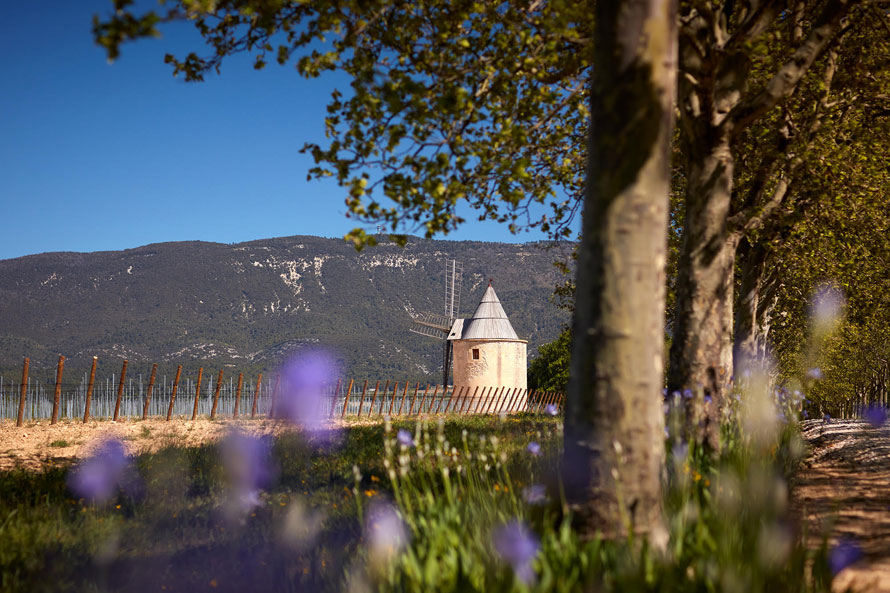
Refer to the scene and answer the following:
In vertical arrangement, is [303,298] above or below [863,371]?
above

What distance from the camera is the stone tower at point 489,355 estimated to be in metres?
48.6

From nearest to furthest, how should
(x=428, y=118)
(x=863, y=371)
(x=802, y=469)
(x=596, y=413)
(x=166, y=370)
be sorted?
(x=596, y=413) < (x=428, y=118) < (x=802, y=469) < (x=863, y=371) < (x=166, y=370)

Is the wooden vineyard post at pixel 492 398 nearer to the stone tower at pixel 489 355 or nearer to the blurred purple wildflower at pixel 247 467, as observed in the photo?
the stone tower at pixel 489 355

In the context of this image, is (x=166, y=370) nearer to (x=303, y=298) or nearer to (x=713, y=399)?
(x=303, y=298)

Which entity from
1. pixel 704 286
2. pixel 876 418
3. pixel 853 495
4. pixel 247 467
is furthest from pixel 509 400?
pixel 853 495

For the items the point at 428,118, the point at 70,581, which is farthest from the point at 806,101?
the point at 70,581

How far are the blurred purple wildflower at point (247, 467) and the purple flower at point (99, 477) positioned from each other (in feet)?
4.57

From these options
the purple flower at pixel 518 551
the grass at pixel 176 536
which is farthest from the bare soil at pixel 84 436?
the purple flower at pixel 518 551

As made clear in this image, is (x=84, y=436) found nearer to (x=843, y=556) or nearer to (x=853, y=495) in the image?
(x=853, y=495)

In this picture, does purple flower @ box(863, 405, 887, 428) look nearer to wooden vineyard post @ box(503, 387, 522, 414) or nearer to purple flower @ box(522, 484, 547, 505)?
purple flower @ box(522, 484, 547, 505)

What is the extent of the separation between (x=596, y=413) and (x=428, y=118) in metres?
2.87

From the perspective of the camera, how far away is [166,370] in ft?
431

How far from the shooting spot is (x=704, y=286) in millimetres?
8125

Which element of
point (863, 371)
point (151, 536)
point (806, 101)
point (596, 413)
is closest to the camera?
point (596, 413)
